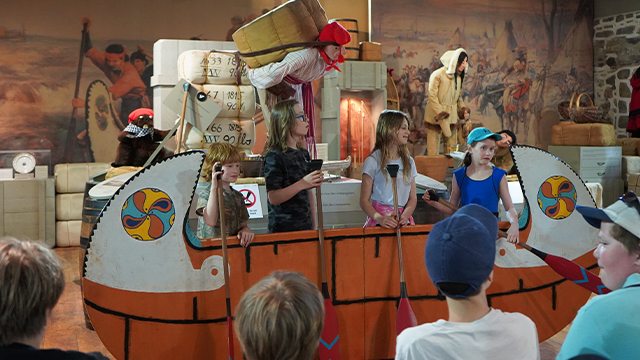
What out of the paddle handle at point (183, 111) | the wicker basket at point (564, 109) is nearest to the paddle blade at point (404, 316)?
the paddle handle at point (183, 111)

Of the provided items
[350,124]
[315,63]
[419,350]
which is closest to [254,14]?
[350,124]

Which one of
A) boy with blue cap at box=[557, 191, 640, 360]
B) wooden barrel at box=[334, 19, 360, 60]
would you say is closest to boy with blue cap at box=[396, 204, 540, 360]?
boy with blue cap at box=[557, 191, 640, 360]

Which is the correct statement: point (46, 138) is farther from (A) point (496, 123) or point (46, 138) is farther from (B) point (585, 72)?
(B) point (585, 72)

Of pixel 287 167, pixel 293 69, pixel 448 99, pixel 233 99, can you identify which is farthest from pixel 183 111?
pixel 448 99

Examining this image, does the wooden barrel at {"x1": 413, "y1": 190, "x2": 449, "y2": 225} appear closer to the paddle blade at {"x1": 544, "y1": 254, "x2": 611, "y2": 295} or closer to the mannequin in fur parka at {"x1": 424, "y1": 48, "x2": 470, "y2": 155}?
the paddle blade at {"x1": 544, "y1": 254, "x2": 611, "y2": 295}

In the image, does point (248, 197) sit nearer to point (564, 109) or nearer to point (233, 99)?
point (233, 99)

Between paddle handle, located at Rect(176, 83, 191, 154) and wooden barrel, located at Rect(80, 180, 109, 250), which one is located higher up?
paddle handle, located at Rect(176, 83, 191, 154)

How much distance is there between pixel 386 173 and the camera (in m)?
3.23

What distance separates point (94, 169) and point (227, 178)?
5.19m

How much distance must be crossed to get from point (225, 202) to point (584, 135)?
734 cm

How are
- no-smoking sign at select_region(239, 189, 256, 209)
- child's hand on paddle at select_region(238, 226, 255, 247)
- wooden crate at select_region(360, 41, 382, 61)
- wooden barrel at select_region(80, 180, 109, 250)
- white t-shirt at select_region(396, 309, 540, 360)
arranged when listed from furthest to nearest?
wooden crate at select_region(360, 41, 382, 61) < no-smoking sign at select_region(239, 189, 256, 209) < wooden barrel at select_region(80, 180, 109, 250) < child's hand on paddle at select_region(238, 226, 255, 247) < white t-shirt at select_region(396, 309, 540, 360)

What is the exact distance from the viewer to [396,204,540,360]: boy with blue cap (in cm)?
136

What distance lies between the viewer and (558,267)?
2.28 meters

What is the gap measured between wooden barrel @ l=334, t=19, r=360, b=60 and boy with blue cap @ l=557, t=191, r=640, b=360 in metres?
6.89
